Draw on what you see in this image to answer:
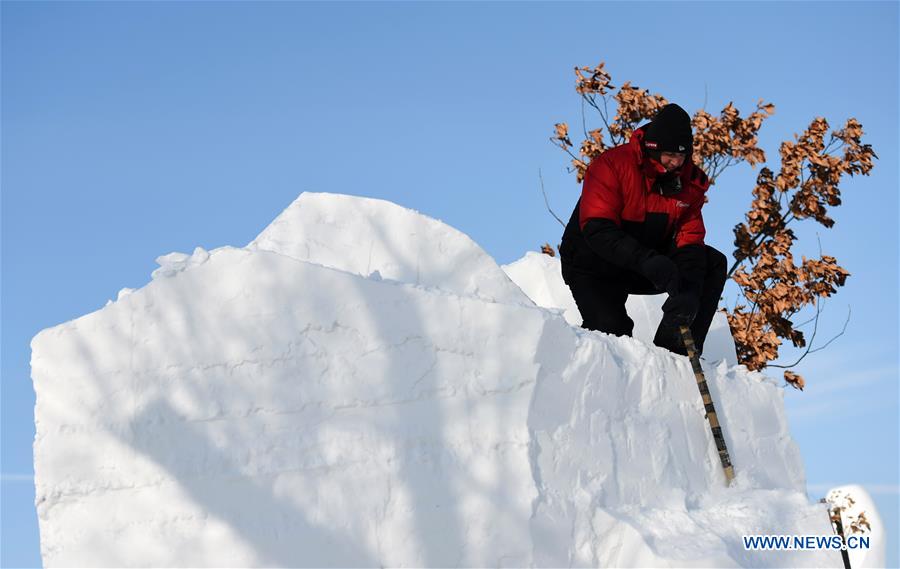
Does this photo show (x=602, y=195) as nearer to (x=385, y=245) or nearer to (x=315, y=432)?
(x=385, y=245)

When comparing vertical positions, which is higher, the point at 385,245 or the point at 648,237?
the point at 385,245

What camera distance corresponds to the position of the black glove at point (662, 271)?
5258 mm

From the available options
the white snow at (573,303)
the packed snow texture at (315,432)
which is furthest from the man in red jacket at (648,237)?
the packed snow texture at (315,432)

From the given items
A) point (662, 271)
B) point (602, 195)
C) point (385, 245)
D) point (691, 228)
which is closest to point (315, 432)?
point (385, 245)

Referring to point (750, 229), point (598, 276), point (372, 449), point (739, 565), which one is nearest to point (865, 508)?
point (750, 229)

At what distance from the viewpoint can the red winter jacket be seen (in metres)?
5.42

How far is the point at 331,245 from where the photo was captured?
5406mm

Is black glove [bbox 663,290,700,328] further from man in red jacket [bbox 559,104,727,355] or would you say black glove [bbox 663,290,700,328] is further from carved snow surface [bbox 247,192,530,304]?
carved snow surface [bbox 247,192,530,304]

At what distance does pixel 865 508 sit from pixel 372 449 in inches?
548

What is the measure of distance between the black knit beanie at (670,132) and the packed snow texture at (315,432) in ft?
→ 4.57

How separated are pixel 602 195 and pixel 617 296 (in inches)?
29.2

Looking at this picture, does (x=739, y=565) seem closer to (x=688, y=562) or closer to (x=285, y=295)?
(x=688, y=562)

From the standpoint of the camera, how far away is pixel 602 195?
548cm

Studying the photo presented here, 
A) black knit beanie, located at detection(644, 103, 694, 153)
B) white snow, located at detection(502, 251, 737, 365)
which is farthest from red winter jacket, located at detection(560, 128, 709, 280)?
white snow, located at detection(502, 251, 737, 365)
